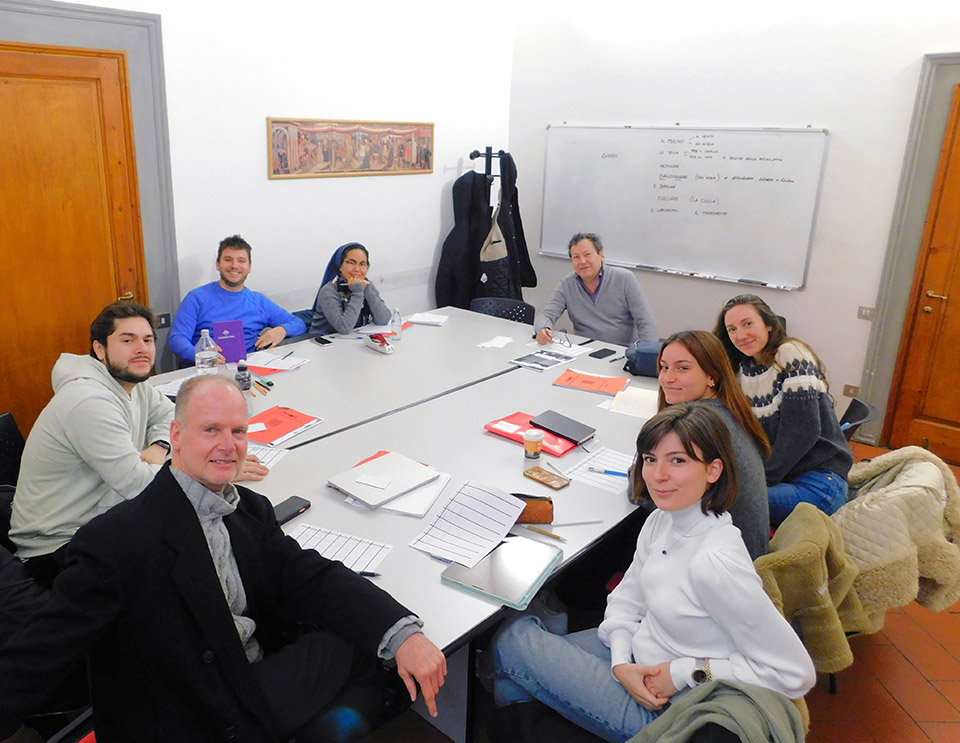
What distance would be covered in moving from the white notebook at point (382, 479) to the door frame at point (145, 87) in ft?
7.49

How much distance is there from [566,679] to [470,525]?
0.57m

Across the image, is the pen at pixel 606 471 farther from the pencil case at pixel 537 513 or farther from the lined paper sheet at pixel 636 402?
the lined paper sheet at pixel 636 402

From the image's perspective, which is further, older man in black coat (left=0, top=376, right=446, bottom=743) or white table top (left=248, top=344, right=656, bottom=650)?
white table top (left=248, top=344, right=656, bottom=650)

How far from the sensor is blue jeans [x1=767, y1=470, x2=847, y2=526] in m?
2.50

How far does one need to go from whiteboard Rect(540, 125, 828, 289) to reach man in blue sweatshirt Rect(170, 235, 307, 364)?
264cm

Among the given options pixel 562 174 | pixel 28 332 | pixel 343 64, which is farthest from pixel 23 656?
pixel 562 174

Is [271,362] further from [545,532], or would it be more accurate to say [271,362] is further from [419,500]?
[545,532]

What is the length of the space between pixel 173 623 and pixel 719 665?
1.16 meters

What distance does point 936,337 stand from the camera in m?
4.33

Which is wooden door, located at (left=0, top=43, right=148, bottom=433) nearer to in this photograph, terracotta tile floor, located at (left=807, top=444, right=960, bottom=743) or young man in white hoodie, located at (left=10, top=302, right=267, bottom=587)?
A: young man in white hoodie, located at (left=10, top=302, right=267, bottom=587)

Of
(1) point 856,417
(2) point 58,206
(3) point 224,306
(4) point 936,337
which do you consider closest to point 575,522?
(1) point 856,417

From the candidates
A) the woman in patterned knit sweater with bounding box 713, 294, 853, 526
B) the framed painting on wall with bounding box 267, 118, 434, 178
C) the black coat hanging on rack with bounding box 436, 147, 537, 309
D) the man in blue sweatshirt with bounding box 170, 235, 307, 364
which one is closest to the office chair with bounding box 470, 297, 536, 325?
the black coat hanging on rack with bounding box 436, 147, 537, 309

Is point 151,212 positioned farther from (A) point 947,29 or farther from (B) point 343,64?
(A) point 947,29

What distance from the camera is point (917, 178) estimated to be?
4.19 meters
